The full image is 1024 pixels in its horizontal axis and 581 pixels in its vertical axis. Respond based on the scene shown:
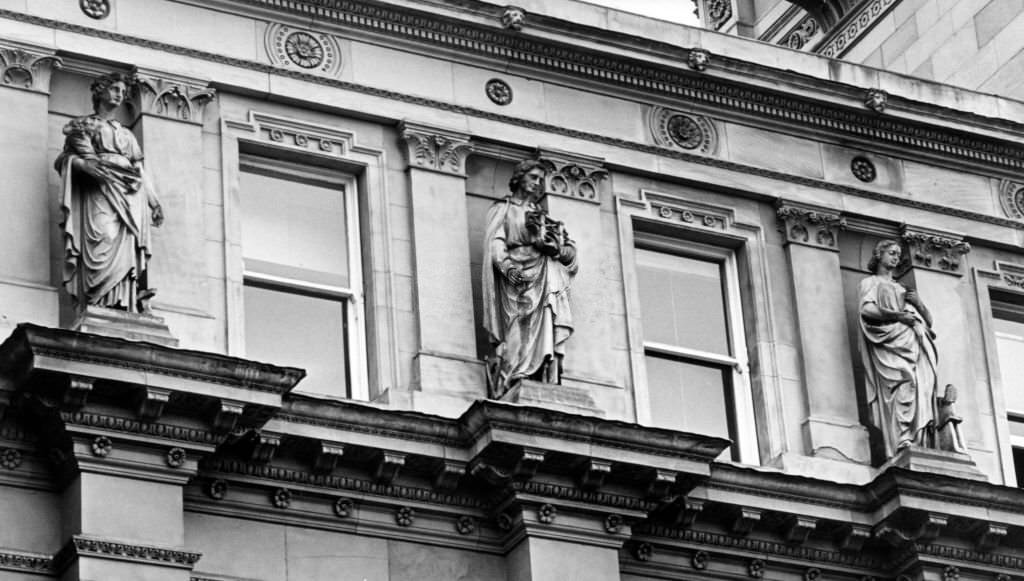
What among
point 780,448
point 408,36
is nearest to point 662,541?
point 780,448

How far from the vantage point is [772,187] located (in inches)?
1166

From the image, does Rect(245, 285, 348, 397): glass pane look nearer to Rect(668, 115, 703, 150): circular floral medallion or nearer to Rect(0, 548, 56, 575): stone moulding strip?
Rect(0, 548, 56, 575): stone moulding strip

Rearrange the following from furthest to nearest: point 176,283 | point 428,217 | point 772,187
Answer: point 772,187, point 428,217, point 176,283

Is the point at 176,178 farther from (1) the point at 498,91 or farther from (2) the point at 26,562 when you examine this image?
(2) the point at 26,562

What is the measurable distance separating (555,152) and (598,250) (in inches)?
43.8

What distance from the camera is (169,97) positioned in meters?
26.5

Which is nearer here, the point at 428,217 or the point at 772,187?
the point at 428,217

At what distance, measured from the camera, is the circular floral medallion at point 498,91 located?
28500mm

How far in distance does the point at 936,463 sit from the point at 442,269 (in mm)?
5234

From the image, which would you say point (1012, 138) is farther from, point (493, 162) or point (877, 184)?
point (493, 162)

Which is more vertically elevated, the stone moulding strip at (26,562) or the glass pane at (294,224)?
the glass pane at (294,224)

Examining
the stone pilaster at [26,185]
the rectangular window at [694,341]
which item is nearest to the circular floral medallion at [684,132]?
the rectangular window at [694,341]

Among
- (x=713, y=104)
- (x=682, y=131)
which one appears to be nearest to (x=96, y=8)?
(x=682, y=131)

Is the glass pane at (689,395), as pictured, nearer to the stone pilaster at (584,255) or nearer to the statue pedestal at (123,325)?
the stone pilaster at (584,255)
